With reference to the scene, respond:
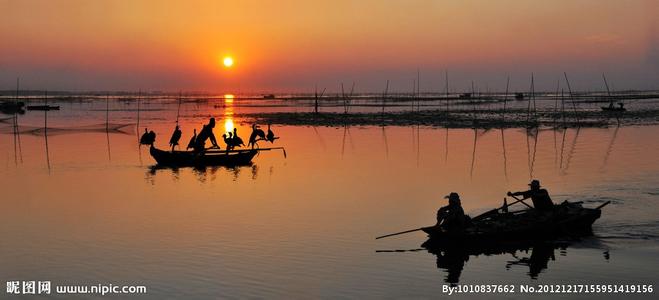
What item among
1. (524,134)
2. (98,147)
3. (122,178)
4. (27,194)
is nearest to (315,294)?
(27,194)

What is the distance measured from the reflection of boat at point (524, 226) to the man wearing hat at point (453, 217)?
0.13 m

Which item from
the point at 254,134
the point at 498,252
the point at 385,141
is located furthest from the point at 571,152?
the point at 498,252

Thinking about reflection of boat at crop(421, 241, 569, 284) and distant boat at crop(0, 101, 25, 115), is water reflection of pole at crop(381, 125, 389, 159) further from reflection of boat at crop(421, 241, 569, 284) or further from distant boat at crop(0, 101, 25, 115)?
distant boat at crop(0, 101, 25, 115)

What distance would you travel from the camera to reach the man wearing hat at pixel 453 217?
10.9 m

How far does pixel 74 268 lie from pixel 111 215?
401 cm

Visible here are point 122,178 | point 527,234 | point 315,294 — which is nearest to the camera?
point 315,294

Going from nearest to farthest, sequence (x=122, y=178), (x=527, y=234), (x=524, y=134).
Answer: (x=527, y=234), (x=122, y=178), (x=524, y=134)

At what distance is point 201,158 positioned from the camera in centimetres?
2291

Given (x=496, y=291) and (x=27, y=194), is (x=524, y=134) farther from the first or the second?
(x=496, y=291)

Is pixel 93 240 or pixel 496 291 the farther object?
pixel 93 240

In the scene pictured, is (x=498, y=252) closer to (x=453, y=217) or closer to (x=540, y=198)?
(x=453, y=217)

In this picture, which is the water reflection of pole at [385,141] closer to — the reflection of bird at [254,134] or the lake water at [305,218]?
the lake water at [305,218]

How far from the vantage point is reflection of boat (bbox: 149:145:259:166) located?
22.5 meters

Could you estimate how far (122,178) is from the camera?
19.1 metres
